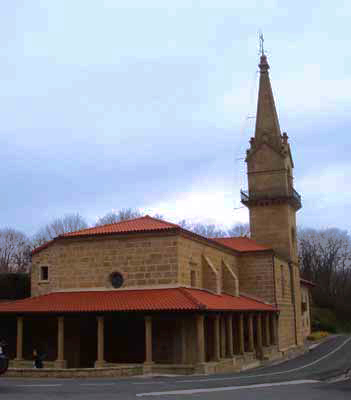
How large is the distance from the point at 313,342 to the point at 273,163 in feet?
50.9

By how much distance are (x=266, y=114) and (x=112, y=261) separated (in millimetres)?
21761

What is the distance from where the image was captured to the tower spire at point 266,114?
145 feet

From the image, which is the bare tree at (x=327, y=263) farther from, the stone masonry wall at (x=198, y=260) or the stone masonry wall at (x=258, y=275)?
the stone masonry wall at (x=198, y=260)

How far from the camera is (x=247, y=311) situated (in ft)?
97.9

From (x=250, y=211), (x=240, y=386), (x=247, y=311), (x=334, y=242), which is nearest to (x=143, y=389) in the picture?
(x=240, y=386)

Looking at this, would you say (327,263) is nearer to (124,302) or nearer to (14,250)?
(14,250)

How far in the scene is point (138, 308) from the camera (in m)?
24.3

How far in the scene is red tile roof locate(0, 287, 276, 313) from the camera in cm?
2439

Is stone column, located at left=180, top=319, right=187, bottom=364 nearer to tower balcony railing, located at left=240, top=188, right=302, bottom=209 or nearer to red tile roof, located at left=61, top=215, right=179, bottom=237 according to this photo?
red tile roof, located at left=61, top=215, right=179, bottom=237

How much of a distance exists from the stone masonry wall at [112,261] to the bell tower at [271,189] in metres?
16.7

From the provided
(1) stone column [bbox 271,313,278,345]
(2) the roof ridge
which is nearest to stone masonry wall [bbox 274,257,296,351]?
(1) stone column [bbox 271,313,278,345]

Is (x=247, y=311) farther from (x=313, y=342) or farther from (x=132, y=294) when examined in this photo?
(x=313, y=342)

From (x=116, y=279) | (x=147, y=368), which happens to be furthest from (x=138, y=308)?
(x=116, y=279)

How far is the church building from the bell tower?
20.5 ft
